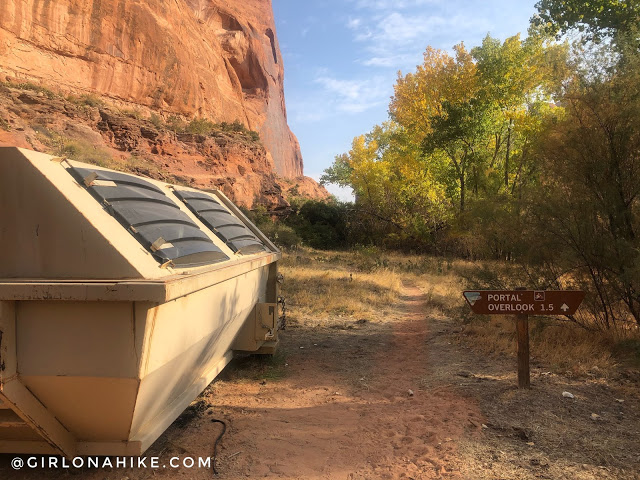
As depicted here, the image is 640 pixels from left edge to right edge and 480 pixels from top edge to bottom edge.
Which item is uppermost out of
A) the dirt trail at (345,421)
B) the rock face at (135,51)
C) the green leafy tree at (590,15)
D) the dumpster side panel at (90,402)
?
the rock face at (135,51)

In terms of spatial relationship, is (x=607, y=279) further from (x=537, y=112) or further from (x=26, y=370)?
(x=537, y=112)

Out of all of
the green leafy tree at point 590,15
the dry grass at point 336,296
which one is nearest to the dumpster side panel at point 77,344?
the dry grass at point 336,296

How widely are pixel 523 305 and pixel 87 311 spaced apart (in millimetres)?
4214

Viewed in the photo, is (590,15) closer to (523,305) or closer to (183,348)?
(523,305)

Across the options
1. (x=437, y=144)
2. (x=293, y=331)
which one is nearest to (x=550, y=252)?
(x=293, y=331)

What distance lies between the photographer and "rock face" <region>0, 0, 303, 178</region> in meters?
27.7

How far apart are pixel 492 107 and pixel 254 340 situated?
16.7m

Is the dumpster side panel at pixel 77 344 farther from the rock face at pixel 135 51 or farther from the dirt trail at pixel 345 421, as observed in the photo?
the rock face at pixel 135 51

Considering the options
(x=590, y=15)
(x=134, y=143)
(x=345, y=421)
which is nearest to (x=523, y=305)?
(x=345, y=421)

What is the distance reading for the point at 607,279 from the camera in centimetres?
598

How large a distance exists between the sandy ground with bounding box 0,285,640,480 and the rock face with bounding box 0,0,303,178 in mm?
30345
